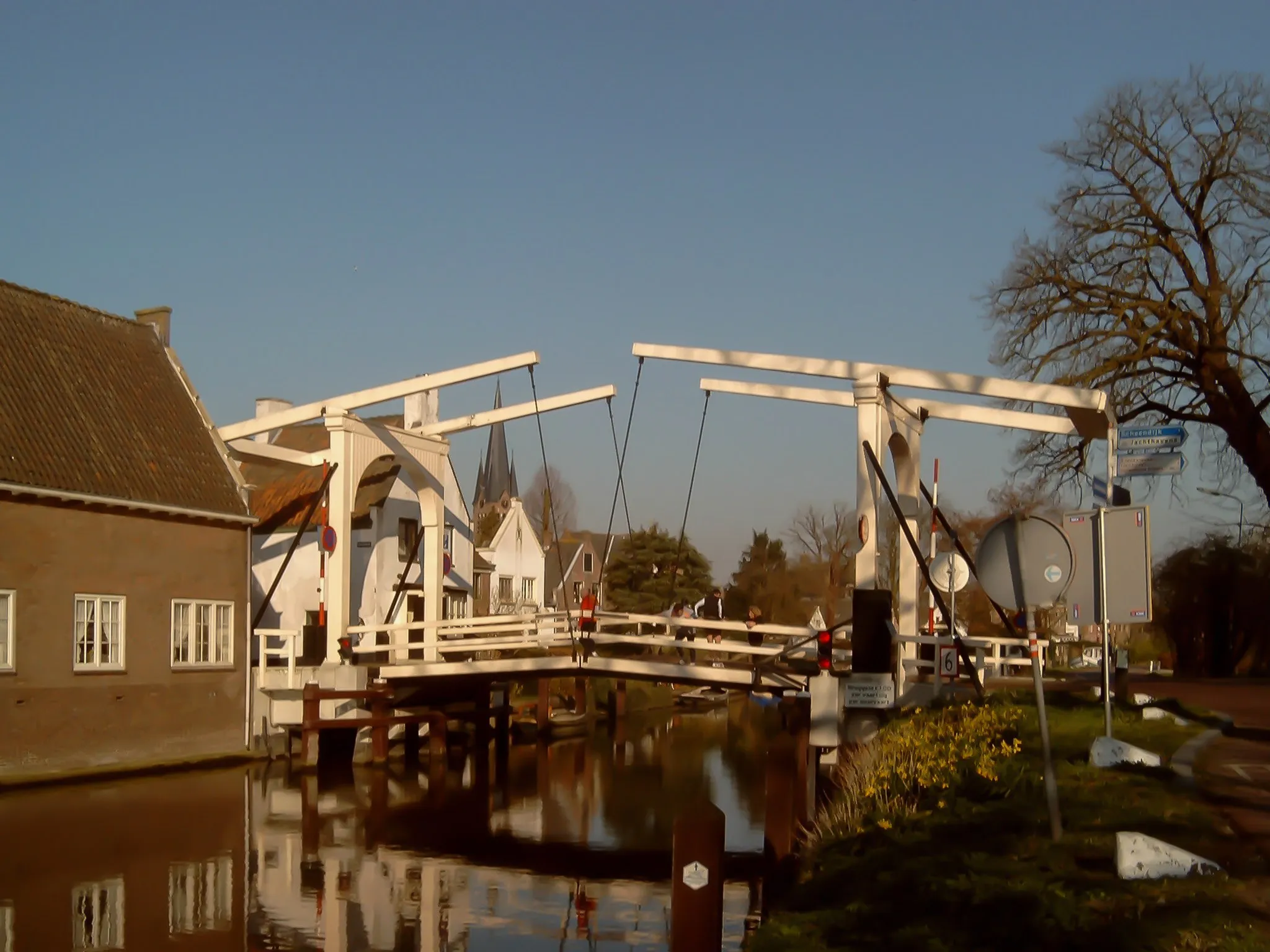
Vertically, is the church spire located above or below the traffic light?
above

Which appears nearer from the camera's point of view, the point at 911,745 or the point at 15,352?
the point at 911,745

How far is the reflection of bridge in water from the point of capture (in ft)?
31.7

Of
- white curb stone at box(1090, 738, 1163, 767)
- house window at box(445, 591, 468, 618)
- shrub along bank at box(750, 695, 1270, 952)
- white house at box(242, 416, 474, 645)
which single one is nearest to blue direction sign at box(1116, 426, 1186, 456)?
shrub along bank at box(750, 695, 1270, 952)

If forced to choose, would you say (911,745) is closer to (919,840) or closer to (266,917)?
(919,840)

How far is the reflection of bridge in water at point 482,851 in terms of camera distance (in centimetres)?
965

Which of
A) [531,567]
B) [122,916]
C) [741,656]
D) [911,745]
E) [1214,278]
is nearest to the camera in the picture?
[122,916]

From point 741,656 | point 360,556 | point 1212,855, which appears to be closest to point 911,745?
point 1212,855

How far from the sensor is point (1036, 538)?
7.14 meters

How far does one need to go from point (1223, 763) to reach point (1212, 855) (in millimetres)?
4009

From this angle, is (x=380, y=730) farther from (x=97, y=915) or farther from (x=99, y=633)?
(x=97, y=915)

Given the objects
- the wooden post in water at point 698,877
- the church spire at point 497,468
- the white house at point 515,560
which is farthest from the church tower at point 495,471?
the wooden post in water at point 698,877

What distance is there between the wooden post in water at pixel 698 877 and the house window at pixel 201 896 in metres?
4.11

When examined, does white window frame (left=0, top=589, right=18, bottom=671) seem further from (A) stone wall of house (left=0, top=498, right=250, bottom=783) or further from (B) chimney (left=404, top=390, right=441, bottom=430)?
(B) chimney (left=404, top=390, right=441, bottom=430)

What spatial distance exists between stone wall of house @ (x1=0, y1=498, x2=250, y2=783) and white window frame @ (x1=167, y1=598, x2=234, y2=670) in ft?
0.24
